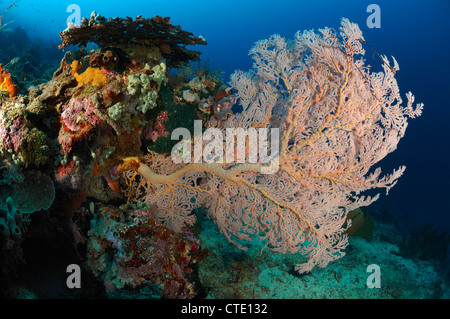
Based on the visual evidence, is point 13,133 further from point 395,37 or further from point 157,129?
point 395,37

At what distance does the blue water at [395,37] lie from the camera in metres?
31.6

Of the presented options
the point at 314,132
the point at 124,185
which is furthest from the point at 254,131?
the point at 124,185

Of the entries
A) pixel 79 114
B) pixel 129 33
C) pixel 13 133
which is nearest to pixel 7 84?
pixel 13 133

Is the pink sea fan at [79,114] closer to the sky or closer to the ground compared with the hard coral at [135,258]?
closer to the sky

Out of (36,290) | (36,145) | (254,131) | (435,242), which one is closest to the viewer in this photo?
(36,290)

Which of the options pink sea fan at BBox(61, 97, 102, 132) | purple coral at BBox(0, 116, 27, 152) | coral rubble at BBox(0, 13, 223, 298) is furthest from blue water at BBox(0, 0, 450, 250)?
purple coral at BBox(0, 116, 27, 152)

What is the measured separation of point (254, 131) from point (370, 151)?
1860 millimetres

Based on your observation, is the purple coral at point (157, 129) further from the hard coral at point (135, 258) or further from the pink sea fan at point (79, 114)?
the hard coral at point (135, 258)

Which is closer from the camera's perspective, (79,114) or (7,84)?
(79,114)

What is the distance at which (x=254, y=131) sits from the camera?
12.9 feet

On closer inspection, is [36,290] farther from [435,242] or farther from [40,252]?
[435,242]

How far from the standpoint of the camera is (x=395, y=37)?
6462 centimetres

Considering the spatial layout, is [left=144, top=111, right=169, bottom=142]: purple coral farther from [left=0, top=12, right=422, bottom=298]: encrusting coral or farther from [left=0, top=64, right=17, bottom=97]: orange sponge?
[left=0, top=64, right=17, bottom=97]: orange sponge

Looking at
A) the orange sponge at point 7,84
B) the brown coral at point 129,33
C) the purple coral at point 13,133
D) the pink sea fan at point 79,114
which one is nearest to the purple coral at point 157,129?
the pink sea fan at point 79,114
